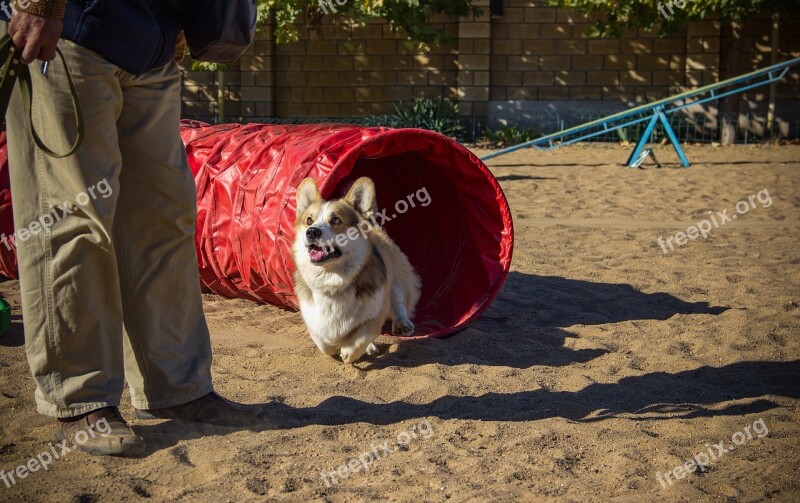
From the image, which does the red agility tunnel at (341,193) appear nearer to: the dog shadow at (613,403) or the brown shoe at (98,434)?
the dog shadow at (613,403)

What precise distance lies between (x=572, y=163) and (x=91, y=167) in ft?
38.5

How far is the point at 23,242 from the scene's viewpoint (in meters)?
2.75

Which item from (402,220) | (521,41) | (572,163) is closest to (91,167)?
(402,220)

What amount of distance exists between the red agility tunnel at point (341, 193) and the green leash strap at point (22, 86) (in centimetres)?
181

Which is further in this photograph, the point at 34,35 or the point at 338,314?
the point at 338,314

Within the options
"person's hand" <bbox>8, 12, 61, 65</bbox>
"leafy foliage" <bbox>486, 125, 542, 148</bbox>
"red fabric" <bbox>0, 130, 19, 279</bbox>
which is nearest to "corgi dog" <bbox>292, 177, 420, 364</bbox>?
"person's hand" <bbox>8, 12, 61, 65</bbox>

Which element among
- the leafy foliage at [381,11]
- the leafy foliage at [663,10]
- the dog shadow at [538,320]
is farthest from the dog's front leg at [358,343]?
the leafy foliage at [663,10]

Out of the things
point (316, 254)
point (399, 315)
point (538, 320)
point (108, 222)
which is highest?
point (108, 222)

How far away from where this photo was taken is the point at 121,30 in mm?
2666

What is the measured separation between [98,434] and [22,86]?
4.09ft

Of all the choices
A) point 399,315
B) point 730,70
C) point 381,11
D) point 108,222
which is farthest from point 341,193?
point 730,70

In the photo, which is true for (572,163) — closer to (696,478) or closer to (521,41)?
(521,41)

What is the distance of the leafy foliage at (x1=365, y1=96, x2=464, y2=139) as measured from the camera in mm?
16766

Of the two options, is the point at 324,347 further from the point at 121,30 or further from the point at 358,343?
the point at 121,30
